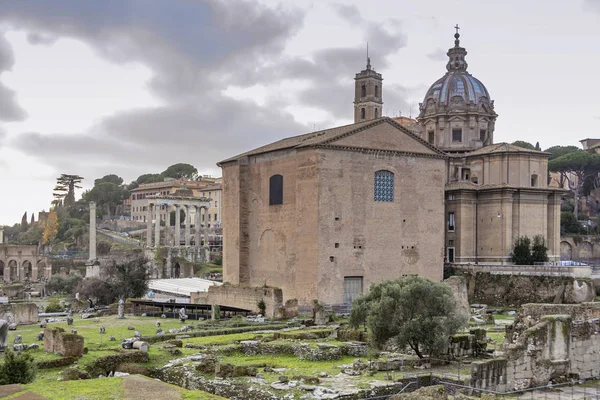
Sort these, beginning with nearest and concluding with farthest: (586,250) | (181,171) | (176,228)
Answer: (586,250), (176,228), (181,171)

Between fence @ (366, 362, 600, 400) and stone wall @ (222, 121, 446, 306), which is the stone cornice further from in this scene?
fence @ (366, 362, 600, 400)

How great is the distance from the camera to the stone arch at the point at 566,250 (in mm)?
60656

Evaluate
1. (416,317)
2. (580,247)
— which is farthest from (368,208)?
(580,247)

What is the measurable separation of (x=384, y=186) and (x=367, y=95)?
2138cm

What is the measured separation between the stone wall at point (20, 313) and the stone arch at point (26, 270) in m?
49.2

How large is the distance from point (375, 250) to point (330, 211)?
3.57 m

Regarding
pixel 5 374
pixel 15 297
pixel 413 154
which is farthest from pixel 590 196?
pixel 5 374

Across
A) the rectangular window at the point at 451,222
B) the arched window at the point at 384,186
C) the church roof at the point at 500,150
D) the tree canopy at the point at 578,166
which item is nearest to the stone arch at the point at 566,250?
the tree canopy at the point at 578,166

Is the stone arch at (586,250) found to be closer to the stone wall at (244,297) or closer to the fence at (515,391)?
the stone wall at (244,297)

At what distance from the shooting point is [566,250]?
201 ft

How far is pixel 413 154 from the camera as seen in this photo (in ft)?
135

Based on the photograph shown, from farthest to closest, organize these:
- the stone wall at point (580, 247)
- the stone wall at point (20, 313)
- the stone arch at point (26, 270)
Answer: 1. the stone arch at point (26, 270)
2. the stone wall at point (580, 247)
3. the stone wall at point (20, 313)

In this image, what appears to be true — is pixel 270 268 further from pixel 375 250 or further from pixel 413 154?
pixel 413 154

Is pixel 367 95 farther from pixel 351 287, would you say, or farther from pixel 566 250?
pixel 351 287
